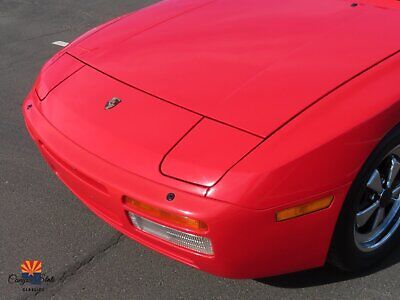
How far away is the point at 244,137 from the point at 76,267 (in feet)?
3.89

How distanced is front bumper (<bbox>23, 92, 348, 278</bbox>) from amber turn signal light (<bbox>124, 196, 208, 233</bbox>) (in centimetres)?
3

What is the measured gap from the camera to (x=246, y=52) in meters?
2.51

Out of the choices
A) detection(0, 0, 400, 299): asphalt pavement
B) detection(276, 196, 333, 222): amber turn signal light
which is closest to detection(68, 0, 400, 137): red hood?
detection(276, 196, 333, 222): amber turn signal light

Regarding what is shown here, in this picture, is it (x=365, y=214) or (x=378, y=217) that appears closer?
(x=365, y=214)

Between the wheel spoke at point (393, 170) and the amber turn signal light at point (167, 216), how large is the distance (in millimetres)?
999

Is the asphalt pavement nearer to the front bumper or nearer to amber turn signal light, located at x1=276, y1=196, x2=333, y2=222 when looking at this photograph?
the front bumper

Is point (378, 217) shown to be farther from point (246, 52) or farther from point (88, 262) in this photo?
point (88, 262)

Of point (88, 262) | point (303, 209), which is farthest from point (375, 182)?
point (88, 262)

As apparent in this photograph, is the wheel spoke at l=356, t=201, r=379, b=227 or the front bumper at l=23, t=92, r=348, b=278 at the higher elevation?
the front bumper at l=23, t=92, r=348, b=278

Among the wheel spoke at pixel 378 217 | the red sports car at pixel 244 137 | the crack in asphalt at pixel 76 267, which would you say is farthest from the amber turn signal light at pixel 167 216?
the wheel spoke at pixel 378 217

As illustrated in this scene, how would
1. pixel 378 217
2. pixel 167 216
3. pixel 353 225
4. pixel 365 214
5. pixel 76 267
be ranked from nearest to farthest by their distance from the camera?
pixel 167 216 < pixel 353 225 < pixel 365 214 < pixel 378 217 < pixel 76 267

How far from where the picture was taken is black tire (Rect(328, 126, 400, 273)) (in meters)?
2.08

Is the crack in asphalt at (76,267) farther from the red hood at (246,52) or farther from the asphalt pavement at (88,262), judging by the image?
the red hood at (246,52)

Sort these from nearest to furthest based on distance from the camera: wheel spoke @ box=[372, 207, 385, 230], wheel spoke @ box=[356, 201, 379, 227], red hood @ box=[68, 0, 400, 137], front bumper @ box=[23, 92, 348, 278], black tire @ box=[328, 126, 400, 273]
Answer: front bumper @ box=[23, 92, 348, 278]
black tire @ box=[328, 126, 400, 273]
red hood @ box=[68, 0, 400, 137]
wheel spoke @ box=[356, 201, 379, 227]
wheel spoke @ box=[372, 207, 385, 230]
